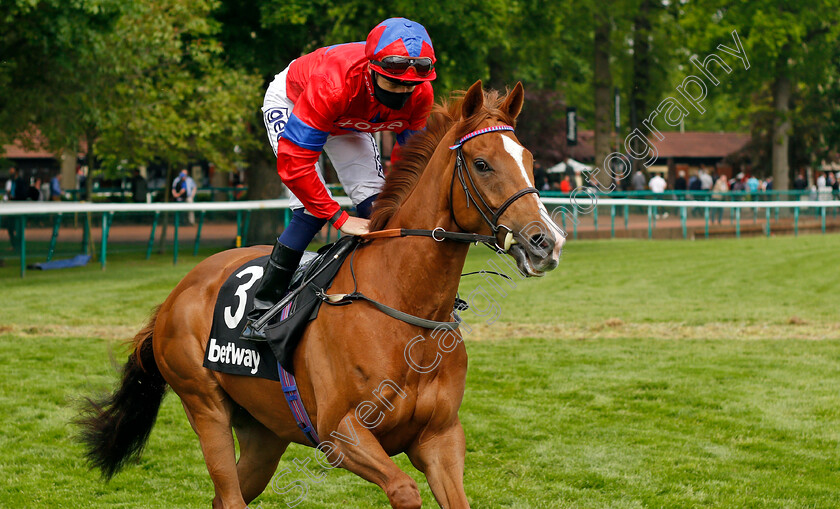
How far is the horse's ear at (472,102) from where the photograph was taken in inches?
127

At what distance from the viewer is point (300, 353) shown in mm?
3559

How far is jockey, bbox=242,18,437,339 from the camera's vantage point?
3.42 metres

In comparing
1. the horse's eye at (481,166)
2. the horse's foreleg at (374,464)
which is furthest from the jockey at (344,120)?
the horse's foreleg at (374,464)

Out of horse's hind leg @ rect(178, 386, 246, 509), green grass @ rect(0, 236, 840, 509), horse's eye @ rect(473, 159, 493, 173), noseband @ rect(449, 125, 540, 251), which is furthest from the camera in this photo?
green grass @ rect(0, 236, 840, 509)

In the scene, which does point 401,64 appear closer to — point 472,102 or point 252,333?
point 472,102

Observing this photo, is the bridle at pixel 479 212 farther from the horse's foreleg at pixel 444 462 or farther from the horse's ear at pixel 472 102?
the horse's foreleg at pixel 444 462

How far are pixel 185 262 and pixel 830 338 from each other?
38.2 ft

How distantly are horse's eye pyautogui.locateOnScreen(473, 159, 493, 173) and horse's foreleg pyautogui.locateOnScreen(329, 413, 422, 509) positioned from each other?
97cm

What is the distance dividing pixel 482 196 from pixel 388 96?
2.05 feet

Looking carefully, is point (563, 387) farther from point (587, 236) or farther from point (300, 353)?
point (587, 236)

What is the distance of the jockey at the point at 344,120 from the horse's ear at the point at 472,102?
219 mm

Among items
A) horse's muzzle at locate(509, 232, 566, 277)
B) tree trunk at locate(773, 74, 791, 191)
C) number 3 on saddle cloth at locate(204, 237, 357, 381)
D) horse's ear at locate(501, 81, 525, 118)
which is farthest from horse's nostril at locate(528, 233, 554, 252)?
tree trunk at locate(773, 74, 791, 191)

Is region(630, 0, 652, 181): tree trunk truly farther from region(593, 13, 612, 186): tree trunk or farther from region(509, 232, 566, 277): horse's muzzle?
region(509, 232, 566, 277): horse's muzzle

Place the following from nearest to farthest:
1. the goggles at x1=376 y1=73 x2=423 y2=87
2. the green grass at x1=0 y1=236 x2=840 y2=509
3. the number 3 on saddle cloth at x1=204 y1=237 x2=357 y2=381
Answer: the goggles at x1=376 y1=73 x2=423 y2=87, the number 3 on saddle cloth at x1=204 y1=237 x2=357 y2=381, the green grass at x1=0 y1=236 x2=840 y2=509
